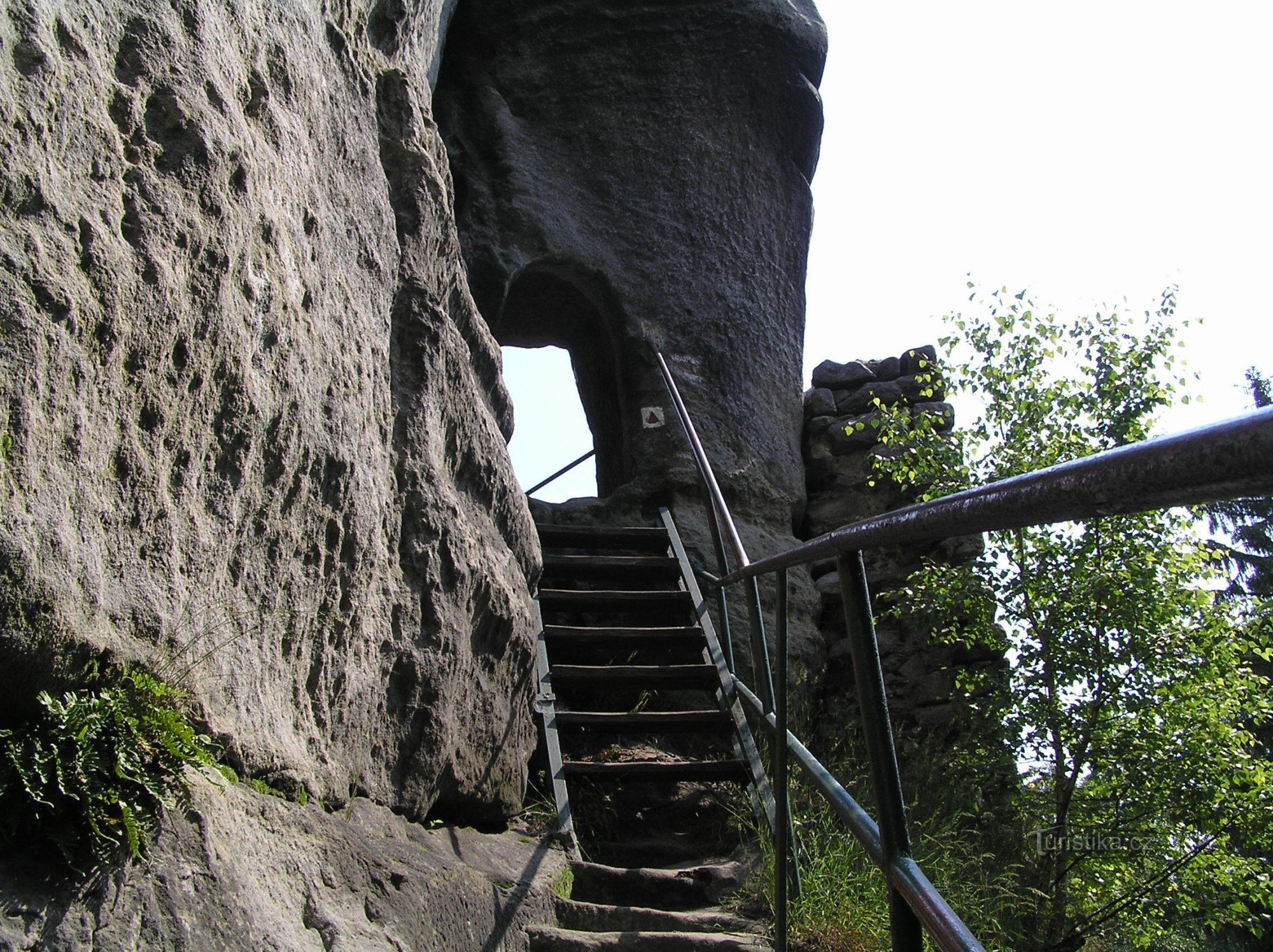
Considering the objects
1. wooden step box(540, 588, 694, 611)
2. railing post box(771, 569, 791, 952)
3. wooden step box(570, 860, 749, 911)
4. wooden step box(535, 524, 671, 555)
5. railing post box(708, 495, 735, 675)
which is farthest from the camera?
wooden step box(535, 524, 671, 555)

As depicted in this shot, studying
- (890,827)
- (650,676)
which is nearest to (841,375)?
(650,676)

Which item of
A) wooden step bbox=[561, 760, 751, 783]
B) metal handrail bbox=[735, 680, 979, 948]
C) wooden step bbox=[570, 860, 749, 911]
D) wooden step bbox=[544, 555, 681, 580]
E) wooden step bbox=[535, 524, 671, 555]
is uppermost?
wooden step bbox=[535, 524, 671, 555]

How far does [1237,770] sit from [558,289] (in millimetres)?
5211

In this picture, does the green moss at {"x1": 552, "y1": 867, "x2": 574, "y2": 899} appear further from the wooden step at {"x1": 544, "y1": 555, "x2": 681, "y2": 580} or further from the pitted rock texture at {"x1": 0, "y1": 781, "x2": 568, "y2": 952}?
the wooden step at {"x1": 544, "y1": 555, "x2": 681, "y2": 580}

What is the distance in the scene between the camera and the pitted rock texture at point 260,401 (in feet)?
5.36

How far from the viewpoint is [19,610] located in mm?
1478

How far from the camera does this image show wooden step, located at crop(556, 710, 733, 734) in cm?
421

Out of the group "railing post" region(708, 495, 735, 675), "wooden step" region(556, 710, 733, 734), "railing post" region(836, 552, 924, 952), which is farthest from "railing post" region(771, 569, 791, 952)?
"railing post" region(708, 495, 735, 675)

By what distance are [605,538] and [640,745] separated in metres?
1.39

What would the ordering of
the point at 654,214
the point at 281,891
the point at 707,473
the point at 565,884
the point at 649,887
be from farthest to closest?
the point at 654,214 < the point at 707,473 < the point at 649,887 < the point at 565,884 < the point at 281,891

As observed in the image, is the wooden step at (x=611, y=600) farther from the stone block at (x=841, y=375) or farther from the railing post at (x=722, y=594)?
the stone block at (x=841, y=375)

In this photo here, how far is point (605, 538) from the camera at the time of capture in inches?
227

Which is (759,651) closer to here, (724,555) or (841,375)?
(724,555)

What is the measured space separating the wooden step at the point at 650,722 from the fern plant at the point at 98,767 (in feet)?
8.56
